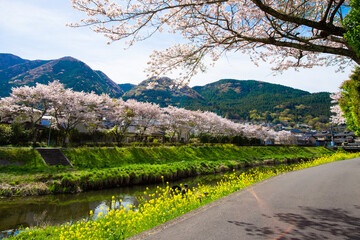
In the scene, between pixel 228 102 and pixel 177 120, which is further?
pixel 228 102

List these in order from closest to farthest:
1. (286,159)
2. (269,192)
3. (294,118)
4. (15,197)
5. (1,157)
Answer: (269,192)
(15,197)
(1,157)
(286,159)
(294,118)

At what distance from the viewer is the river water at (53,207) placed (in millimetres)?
8938

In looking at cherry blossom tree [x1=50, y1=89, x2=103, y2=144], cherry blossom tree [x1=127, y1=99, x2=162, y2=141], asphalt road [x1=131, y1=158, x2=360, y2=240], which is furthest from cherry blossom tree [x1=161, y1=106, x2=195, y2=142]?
asphalt road [x1=131, y1=158, x2=360, y2=240]

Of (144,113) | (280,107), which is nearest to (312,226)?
(144,113)

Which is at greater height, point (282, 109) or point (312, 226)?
point (282, 109)

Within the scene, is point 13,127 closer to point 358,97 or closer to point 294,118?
point 358,97

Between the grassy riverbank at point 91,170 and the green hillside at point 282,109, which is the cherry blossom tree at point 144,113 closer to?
the grassy riverbank at point 91,170

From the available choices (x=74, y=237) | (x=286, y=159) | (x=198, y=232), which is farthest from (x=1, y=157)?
(x=286, y=159)

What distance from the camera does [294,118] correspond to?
157m

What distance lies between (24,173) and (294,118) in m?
171

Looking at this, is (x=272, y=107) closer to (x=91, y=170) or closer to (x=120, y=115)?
(x=120, y=115)

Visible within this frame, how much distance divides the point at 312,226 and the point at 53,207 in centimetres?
1173

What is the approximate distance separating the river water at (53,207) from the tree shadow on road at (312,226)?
494 cm

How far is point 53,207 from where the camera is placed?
1098cm
